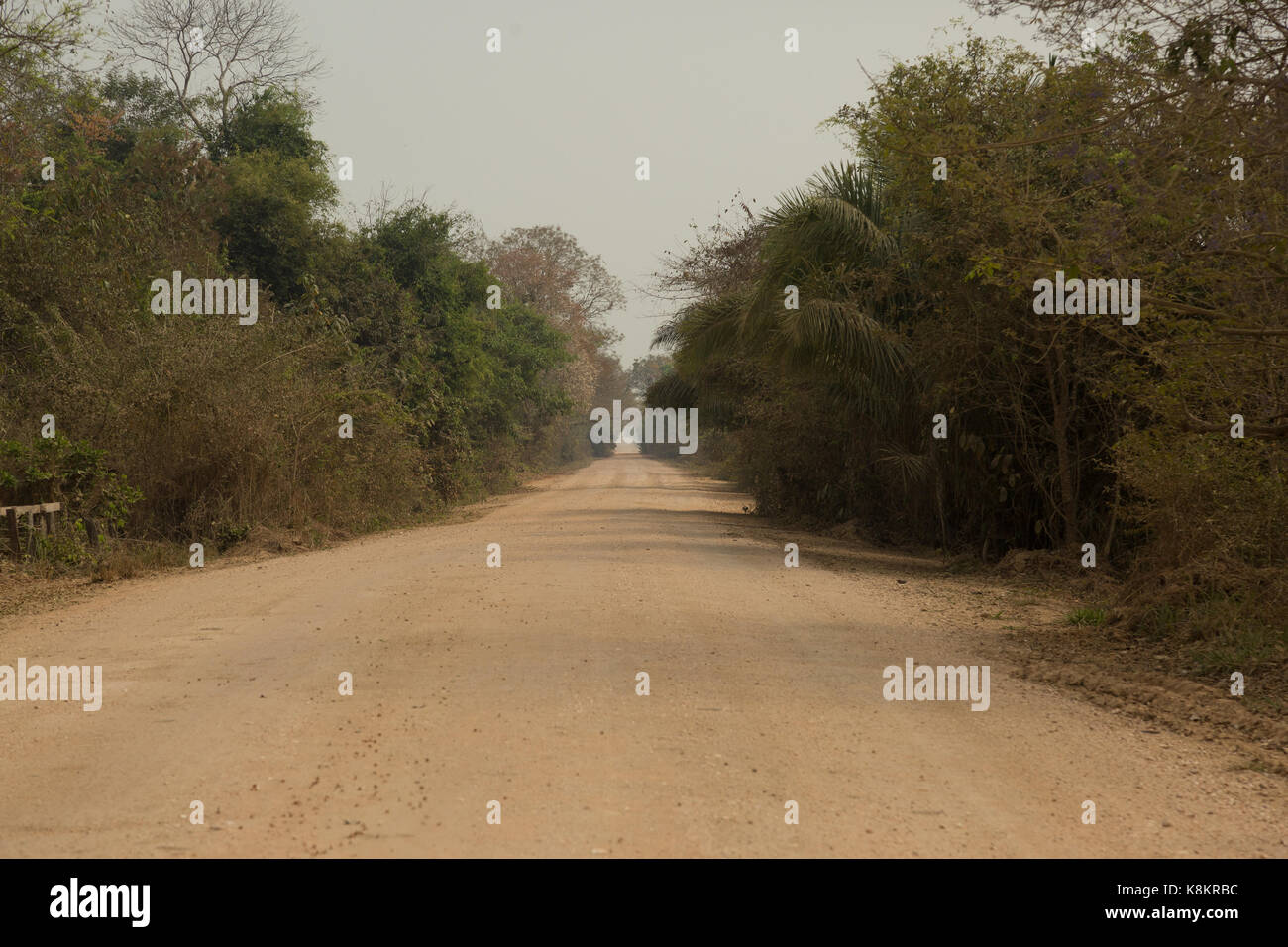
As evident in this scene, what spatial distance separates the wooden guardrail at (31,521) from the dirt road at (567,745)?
9.34ft

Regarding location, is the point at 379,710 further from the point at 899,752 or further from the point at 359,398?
the point at 359,398

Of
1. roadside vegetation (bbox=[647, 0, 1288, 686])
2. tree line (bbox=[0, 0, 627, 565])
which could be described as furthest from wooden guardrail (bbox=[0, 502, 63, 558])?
roadside vegetation (bbox=[647, 0, 1288, 686])

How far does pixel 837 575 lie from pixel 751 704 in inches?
289

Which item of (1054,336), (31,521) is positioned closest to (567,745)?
(1054,336)

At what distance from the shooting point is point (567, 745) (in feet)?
17.8

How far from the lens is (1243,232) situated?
7289mm

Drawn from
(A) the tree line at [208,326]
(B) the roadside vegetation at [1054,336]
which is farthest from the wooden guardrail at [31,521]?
(B) the roadside vegetation at [1054,336]

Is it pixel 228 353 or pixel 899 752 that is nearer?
pixel 899 752

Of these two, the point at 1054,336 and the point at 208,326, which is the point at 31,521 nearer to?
the point at 208,326

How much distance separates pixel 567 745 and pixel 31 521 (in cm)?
984

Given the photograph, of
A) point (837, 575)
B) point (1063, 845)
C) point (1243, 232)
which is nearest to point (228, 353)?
point (837, 575)

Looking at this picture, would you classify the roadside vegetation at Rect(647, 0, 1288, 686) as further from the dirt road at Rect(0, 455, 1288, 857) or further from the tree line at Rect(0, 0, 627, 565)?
the tree line at Rect(0, 0, 627, 565)
